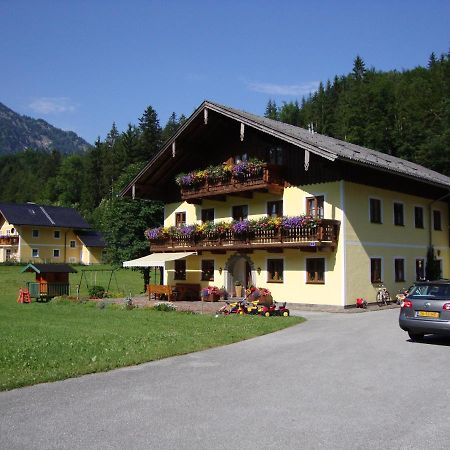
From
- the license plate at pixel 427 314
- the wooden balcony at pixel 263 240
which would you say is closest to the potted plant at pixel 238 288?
the wooden balcony at pixel 263 240

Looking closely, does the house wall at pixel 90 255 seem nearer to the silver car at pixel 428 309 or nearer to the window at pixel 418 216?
the window at pixel 418 216

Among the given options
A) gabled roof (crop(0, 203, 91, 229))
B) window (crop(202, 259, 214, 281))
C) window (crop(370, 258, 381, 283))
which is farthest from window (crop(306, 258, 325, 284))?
gabled roof (crop(0, 203, 91, 229))

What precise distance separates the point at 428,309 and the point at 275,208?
605 inches

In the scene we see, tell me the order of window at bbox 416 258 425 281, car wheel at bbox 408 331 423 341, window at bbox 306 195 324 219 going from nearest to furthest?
car wheel at bbox 408 331 423 341, window at bbox 306 195 324 219, window at bbox 416 258 425 281

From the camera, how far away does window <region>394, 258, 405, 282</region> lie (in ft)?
91.9

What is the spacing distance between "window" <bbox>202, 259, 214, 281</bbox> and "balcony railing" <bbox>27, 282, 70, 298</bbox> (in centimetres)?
811

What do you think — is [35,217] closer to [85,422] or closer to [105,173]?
[105,173]

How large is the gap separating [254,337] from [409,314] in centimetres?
407

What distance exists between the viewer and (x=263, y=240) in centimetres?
2633

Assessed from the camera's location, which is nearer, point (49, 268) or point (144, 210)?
point (49, 268)

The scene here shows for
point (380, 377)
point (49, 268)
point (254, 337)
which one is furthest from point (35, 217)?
point (380, 377)

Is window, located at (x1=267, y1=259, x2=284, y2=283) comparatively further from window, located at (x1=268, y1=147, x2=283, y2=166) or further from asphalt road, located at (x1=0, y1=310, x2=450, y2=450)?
asphalt road, located at (x1=0, y1=310, x2=450, y2=450)

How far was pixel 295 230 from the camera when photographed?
24891mm

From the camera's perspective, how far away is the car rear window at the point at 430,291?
13102 mm
